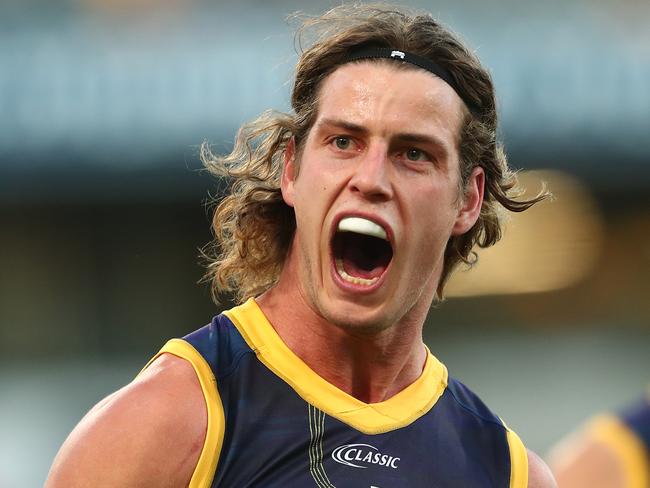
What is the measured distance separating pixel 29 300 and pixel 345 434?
11.4 m

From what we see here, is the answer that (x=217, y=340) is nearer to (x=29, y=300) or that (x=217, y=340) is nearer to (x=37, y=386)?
(x=37, y=386)

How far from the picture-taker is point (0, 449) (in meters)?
11.9

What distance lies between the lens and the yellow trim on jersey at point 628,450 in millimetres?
4887

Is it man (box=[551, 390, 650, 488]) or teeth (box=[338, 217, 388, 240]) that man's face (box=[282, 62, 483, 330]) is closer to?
teeth (box=[338, 217, 388, 240])

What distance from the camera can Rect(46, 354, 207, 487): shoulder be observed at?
9.27 ft

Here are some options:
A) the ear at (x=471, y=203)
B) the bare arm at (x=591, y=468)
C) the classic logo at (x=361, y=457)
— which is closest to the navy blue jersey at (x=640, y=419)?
the bare arm at (x=591, y=468)

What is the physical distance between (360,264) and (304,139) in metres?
0.38

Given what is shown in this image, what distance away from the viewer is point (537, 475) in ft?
11.6

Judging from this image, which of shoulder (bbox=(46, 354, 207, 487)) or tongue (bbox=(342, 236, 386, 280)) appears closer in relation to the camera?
shoulder (bbox=(46, 354, 207, 487))

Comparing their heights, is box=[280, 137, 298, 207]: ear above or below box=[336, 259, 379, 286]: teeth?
above

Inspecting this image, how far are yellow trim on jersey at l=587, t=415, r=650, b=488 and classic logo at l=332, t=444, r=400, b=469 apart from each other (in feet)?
6.52

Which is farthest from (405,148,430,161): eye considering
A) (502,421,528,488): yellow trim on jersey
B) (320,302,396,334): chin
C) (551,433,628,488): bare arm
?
(551,433,628,488): bare arm

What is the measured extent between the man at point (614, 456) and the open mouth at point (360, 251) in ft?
5.96

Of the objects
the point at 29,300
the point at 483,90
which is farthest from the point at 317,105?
the point at 29,300
